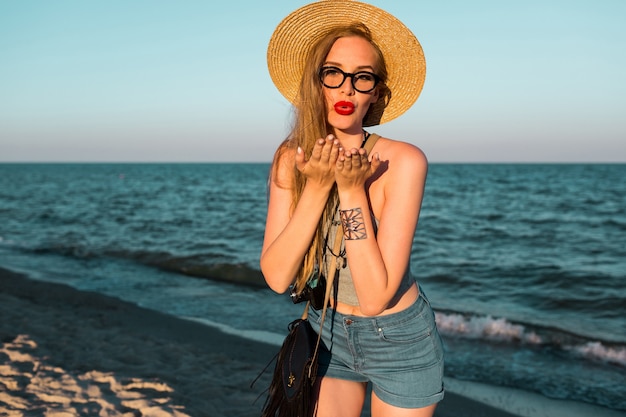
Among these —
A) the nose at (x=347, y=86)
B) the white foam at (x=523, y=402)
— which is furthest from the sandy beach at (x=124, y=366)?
the nose at (x=347, y=86)

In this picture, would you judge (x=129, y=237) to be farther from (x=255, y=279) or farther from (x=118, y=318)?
(x=118, y=318)

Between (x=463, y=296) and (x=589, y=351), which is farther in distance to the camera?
(x=463, y=296)

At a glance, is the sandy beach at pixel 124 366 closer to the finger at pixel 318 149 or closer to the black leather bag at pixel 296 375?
the black leather bag at pixel 296 375

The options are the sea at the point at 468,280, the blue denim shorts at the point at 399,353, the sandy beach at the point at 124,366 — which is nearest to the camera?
the blue denim shorts at the point at 399,353

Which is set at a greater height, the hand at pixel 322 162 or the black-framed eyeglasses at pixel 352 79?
the black-framed eyeglasses at pixel 352 79

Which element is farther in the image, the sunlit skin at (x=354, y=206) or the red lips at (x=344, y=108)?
the red lips at (x=344, y=108)

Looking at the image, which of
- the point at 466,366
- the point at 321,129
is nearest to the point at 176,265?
the point at 466,366

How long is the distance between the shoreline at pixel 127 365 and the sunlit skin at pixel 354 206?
2.17m

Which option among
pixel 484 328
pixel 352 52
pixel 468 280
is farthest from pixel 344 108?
pixel 468 280

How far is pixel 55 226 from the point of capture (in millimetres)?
20484

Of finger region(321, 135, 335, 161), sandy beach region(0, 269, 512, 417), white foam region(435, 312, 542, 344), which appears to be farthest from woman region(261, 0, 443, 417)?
white foam region(435, 312, 542, 344)

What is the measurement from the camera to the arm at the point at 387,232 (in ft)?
6.96

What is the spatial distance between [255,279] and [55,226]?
12.1 metres

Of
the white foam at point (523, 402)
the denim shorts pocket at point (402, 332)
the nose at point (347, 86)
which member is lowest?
the white foam at point (523, 402)
